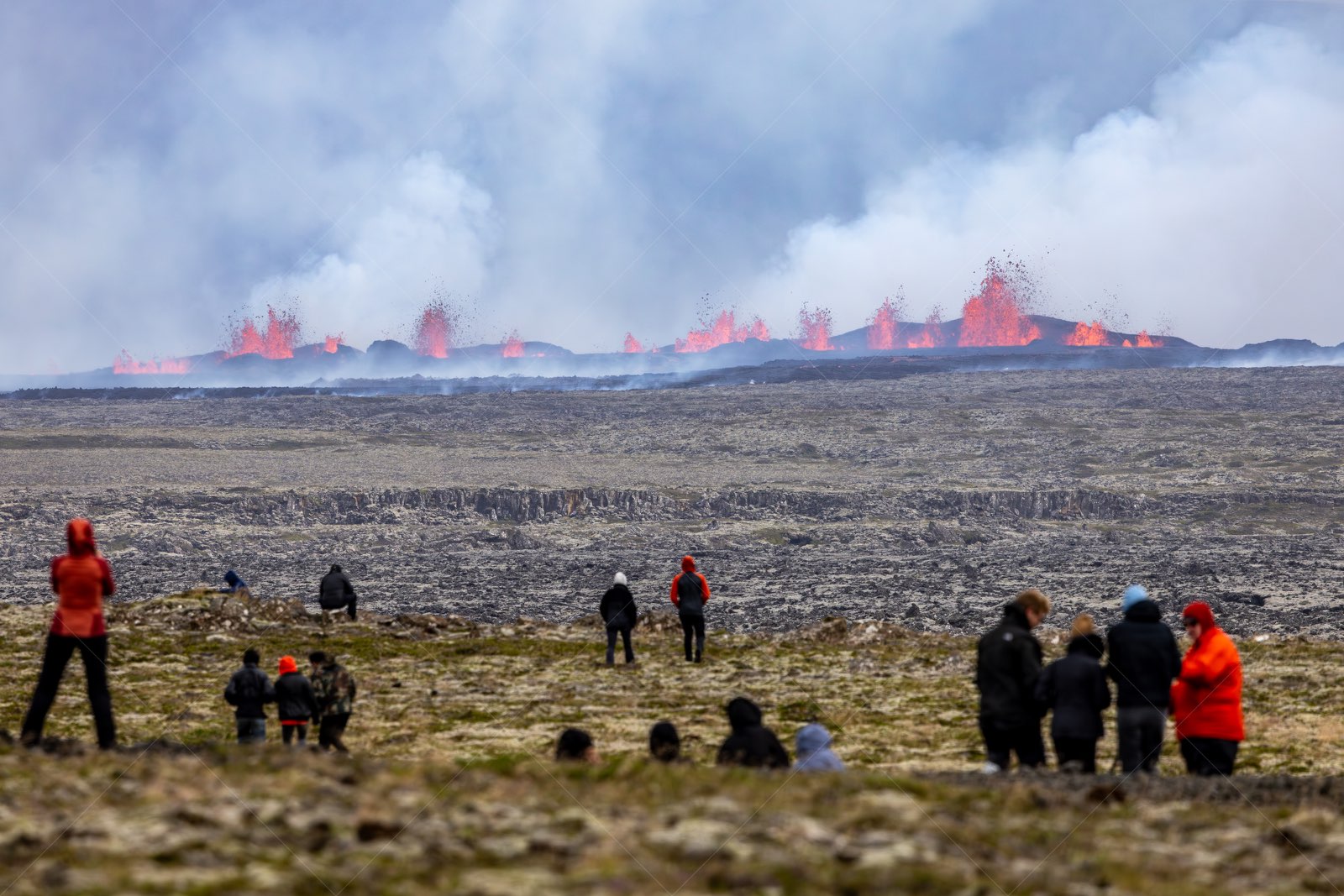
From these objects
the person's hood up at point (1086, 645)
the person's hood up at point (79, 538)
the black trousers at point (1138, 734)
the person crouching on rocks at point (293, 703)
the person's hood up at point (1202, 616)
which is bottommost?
the person crouching on rocks at point (293, 703)

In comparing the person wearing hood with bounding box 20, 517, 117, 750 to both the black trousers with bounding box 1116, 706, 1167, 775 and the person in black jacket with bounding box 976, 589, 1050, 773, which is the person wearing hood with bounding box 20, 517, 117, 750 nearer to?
the person in black jacket with bounding box 976, 589, 1050, 773

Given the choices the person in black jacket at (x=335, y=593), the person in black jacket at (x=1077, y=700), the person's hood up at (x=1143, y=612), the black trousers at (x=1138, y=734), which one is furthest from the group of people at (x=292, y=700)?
the person in black jacket at (x=335, y=593)

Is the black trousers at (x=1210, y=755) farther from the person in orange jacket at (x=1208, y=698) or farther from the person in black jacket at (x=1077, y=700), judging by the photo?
the person in black jacket at (x=1077, y=700)

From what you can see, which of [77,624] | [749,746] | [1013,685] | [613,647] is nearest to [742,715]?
[749,746]

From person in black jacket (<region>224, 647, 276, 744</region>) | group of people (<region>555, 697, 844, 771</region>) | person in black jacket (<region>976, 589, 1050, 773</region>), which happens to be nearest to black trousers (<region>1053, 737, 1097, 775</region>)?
person in black jacket (<region>976, 589, 1050, 773</region>)

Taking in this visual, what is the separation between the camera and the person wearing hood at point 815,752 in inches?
457

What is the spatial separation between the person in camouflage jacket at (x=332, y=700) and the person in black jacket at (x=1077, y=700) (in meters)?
8.52

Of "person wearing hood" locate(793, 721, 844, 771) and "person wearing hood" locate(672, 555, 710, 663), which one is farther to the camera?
"person wearing hood" locate(672, 555, 710, 663)

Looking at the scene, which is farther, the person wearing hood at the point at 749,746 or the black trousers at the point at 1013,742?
the black trousers at the point at 1013,742

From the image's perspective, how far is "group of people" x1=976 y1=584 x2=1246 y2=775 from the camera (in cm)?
1195

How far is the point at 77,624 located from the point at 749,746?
5974mm

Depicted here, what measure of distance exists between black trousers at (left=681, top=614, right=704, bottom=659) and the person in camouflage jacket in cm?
909

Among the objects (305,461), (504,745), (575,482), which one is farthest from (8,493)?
(504,745)

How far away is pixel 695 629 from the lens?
2630 cm
